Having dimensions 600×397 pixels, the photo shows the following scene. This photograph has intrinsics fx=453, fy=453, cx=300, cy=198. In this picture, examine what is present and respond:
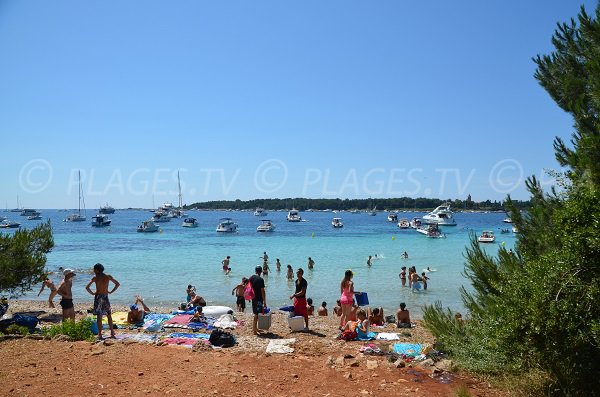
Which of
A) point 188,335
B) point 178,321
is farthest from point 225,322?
point 188,335

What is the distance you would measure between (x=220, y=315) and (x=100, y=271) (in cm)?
532

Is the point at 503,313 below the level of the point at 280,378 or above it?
above

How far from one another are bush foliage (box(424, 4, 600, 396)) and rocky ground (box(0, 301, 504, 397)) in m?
0.88

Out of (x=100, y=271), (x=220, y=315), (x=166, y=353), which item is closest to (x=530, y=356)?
(x=166, y=353)

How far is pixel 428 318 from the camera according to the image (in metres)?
8.80

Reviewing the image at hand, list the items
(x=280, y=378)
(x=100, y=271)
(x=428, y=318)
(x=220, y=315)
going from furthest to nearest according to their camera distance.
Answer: (x=220, y=315), (x=100, y=271), (x=428, y=318), (x=280, y=378)

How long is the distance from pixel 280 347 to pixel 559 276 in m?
5.22

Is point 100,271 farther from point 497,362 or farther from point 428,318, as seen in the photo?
point 497,362

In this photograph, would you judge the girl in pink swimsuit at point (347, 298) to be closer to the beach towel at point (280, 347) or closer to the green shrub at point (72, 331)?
the beach towel at point (280, 347)

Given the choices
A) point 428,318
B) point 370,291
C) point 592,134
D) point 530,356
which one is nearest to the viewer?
point 530,356

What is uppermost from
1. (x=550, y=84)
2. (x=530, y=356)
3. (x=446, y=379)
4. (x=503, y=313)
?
(x=550, y=84)

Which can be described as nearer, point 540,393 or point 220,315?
point 540,393

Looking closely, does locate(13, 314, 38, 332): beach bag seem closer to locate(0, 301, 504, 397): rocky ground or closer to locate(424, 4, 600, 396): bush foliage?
locate(0, 301, 504, 397): rocky ground

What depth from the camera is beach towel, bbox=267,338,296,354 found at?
841 centimetres
